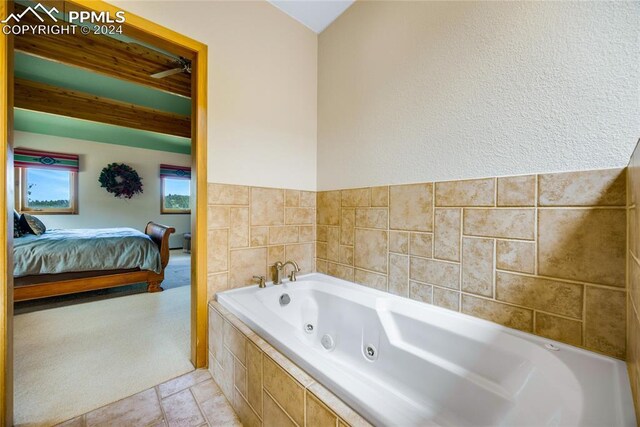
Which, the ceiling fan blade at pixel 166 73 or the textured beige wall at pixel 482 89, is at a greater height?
the ceiling fan blade at pixel 166 73

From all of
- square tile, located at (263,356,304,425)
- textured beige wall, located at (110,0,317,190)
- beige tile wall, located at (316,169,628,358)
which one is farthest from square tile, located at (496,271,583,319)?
textured beige wall, located at (110,0,317,190)

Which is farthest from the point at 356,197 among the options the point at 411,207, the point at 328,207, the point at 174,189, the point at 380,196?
the point at 174,189

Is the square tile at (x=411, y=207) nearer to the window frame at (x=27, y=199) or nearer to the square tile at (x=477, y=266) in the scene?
the square tile at (x=477, y=266)

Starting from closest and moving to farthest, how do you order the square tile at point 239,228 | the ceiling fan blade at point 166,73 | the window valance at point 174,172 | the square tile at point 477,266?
the square tile at point 477,266 < the square tile at point 239,228 < the ceiling fan blade at point 166,73 < the window valance at point 174,172

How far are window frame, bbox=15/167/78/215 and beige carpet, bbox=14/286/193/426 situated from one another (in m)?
3.56

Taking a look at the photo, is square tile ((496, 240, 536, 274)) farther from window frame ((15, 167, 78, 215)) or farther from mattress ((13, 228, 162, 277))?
window frame ((15, 167, 78, 215))

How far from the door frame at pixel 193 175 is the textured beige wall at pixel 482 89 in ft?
3.26

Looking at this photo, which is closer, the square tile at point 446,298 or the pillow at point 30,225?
the square tile at point 446,298

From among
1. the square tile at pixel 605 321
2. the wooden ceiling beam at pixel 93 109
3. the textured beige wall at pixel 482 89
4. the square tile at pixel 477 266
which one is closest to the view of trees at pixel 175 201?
the wooden ceiling beam at pixel 93 109

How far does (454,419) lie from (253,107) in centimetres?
208

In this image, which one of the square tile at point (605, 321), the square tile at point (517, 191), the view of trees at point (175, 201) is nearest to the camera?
the square tile at point (605, 321)

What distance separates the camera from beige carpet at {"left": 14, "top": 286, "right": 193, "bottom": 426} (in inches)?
49.9

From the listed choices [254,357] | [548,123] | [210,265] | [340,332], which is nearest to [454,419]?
[340,332]

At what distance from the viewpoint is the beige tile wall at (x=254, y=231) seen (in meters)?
1.57
